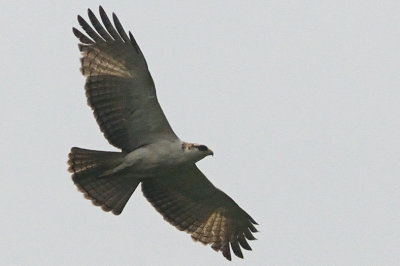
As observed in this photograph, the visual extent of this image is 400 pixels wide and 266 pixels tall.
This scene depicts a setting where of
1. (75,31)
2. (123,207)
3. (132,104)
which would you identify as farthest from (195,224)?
(75,31)

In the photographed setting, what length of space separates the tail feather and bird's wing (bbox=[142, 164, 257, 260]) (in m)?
0.71

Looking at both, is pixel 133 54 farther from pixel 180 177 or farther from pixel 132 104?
pixel 180 177

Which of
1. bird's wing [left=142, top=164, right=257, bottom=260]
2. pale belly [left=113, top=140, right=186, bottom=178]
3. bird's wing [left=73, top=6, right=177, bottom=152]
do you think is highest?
bird's wing [left=73, top=6, right=177, bottom=152]

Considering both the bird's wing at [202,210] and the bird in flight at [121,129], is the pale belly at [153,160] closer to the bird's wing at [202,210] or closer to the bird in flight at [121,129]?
the bird in flight at [121,129]

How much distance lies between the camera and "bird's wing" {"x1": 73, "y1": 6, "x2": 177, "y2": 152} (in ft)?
64.3

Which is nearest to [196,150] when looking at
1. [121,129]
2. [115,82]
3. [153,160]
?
[153,160]

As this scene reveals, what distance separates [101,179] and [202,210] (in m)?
2.56

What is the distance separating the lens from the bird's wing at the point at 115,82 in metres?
19.6

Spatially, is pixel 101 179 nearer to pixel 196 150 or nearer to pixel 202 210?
pixel 196 150

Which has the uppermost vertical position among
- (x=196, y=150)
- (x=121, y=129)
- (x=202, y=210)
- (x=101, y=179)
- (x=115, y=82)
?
(x=115, y=82)

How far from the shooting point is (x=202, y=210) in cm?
2169

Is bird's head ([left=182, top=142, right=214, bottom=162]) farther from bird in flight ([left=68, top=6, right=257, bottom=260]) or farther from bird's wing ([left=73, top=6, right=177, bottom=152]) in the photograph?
bird's wing ([left=73, top=6, right=177, bottom=152])

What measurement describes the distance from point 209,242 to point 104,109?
406 centimetres

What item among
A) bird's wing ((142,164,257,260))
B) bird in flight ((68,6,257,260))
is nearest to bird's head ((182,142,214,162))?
bird in flight ((68,6,257,260))
